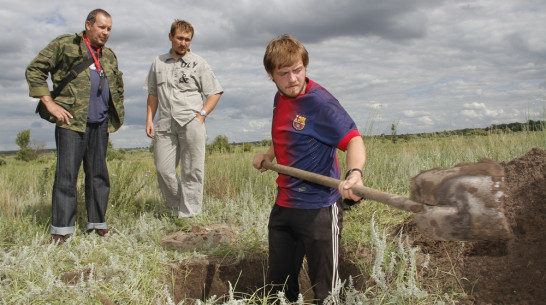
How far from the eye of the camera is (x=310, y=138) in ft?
Result: 8.28

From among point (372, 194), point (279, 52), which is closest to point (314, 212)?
point (372, 194)

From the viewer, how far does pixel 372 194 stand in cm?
205

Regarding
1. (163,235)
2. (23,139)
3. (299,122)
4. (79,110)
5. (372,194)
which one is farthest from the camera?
(23,139)

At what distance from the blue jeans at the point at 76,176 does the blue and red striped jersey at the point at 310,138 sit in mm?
2325

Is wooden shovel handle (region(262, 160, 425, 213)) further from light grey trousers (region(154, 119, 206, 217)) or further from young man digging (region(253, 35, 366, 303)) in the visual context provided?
light grey trousers (region(154, 119, 206, 217))

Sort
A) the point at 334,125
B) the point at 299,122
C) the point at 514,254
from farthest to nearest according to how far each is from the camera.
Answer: the point at 514,254 < the point at 299,122 < the point at 334,125

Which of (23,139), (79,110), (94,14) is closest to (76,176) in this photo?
(79,110)

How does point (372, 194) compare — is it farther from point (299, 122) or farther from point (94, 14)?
point (94, 14)

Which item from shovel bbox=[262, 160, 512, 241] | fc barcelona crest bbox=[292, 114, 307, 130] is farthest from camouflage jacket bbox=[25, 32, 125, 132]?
shovel bbox=[262, 160, 512, 241]

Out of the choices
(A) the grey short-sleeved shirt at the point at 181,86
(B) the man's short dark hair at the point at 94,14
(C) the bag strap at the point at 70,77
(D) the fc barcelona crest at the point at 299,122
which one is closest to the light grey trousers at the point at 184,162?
(A) the grey short-sleeved shirt at the point at 181,86

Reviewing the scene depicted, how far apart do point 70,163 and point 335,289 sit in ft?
9.31

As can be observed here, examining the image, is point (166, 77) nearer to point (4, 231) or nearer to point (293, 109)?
point (4, 231)

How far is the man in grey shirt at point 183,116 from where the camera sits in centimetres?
468

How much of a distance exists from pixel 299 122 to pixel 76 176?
2.61 metres
